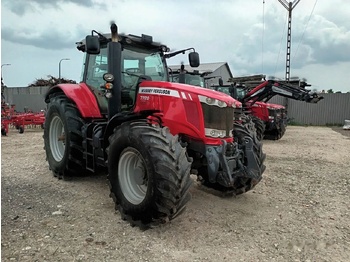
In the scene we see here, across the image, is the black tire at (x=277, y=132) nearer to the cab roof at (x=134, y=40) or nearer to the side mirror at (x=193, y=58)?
the side mirror at (x=193, y=58)

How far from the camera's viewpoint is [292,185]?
5.42 metres

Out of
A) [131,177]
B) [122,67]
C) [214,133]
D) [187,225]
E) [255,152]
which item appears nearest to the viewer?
[187,225]

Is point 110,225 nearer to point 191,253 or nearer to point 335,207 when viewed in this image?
point 191,253

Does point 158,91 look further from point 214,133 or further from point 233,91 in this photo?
point 233,91

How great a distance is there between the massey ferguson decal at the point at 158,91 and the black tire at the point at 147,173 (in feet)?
1.45

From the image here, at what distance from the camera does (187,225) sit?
142 inches

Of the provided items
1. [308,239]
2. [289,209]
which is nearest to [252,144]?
[289,209]

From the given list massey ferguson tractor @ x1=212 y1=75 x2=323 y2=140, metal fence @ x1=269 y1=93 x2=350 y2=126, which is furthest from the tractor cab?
metal fence @ x1=269 y1=93 x2=350 y2=126

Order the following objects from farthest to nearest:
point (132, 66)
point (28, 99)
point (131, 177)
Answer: point (28, 99)
point (132, 66)
point (131, 177)

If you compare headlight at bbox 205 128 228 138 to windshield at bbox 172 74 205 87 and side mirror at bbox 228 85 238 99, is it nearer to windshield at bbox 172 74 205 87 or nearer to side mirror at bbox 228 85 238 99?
windshield at bbox 172 74 205 87

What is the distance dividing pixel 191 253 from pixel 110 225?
3.45 ft

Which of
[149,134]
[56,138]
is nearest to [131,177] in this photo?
[149,134]

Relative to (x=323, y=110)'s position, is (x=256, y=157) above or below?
below

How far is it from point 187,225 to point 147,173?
760mm
